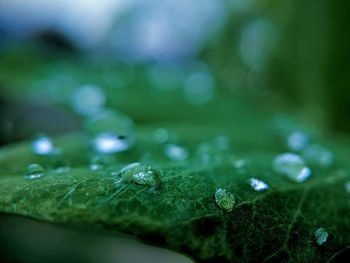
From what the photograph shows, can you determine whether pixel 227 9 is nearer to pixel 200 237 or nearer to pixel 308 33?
pixel 308 33

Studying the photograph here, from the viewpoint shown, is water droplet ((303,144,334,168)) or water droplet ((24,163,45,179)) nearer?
water droplet ((24,163,45,179))

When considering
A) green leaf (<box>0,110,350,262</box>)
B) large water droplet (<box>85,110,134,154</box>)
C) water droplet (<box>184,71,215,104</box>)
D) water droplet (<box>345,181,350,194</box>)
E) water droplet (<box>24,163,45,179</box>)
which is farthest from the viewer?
water droplet (<box>184,71,215,104</box>)

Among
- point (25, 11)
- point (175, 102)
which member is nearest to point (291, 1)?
point (175, 102)

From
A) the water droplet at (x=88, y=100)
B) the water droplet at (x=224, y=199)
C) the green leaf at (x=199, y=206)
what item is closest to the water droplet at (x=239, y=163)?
the green leaf at (x=199, y=206)

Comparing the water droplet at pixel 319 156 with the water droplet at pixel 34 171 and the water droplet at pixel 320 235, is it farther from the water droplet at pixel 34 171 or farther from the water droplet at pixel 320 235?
the water droplet at pixel 34 171

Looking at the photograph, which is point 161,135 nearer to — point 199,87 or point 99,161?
point 99,161

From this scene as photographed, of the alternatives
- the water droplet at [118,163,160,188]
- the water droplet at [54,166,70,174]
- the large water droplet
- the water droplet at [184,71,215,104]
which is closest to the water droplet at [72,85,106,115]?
the large water droplet

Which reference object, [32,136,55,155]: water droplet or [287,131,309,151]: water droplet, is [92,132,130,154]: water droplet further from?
[287,131,309,151]: water droplet
